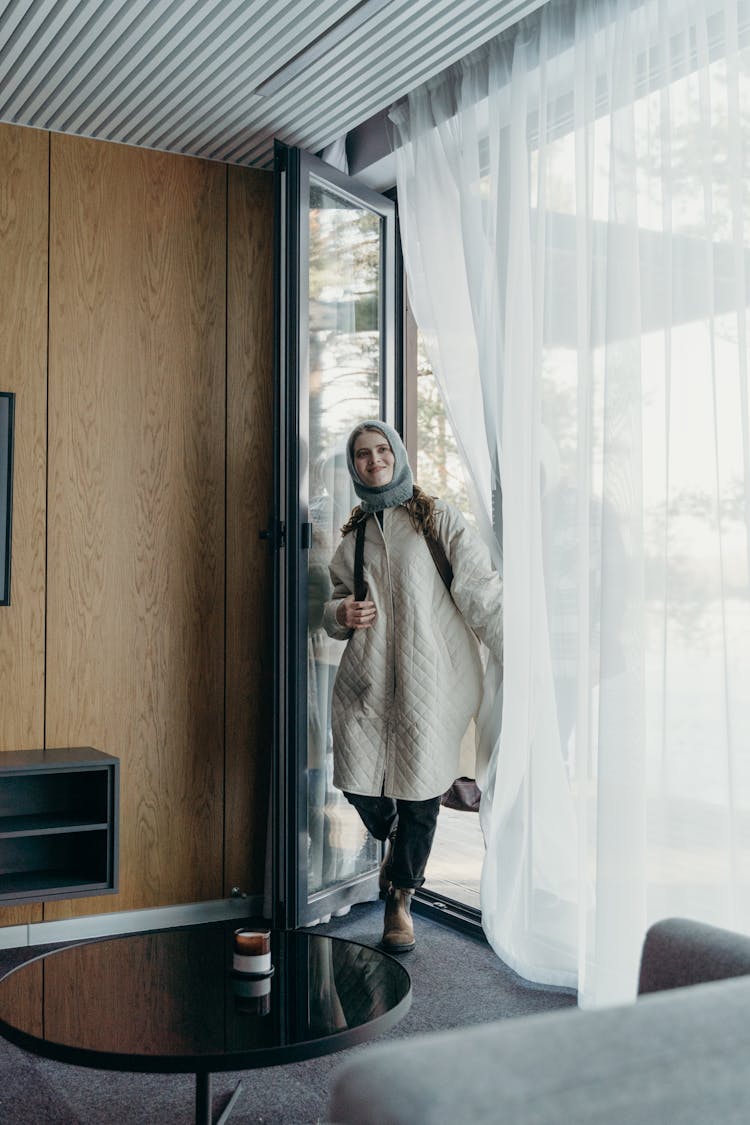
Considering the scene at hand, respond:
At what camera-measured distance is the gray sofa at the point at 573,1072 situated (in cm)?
76

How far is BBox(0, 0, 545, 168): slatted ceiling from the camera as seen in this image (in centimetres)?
286

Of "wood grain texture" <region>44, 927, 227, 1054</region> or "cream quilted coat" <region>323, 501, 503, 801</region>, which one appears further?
"cream quilted coat" <region>323, 501, 503, 801</region>

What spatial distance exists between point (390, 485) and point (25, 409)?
4.10 ft

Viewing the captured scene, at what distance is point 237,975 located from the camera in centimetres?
214

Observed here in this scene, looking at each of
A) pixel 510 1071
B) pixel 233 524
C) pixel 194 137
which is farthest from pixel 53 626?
pixel 510 1071

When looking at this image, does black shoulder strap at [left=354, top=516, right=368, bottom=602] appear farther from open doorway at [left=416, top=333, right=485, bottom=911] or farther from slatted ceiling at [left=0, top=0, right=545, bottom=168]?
slatted ceiling at [left=0, top=0, right=545, bottom=168]

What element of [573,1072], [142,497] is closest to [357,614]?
[142,497]

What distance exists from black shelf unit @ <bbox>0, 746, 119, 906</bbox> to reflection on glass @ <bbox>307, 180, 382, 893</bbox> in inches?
27.9

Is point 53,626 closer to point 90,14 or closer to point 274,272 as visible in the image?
point 274,272

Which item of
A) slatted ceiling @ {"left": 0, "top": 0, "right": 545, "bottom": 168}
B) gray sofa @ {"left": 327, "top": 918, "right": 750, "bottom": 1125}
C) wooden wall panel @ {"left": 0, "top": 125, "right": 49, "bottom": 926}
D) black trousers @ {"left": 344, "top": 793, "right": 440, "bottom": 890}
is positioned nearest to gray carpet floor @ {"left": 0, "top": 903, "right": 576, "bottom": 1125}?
black trousers @ {"left": 344, "top": 793, "right": 440, "bottom": 890}

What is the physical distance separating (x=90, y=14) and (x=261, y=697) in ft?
7.42

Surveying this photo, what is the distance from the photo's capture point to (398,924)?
3395mm

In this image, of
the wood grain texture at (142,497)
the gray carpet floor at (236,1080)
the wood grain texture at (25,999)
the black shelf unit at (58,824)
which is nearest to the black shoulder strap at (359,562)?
the wood grain texture at (142,497)

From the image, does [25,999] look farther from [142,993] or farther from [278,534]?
[278,534]
